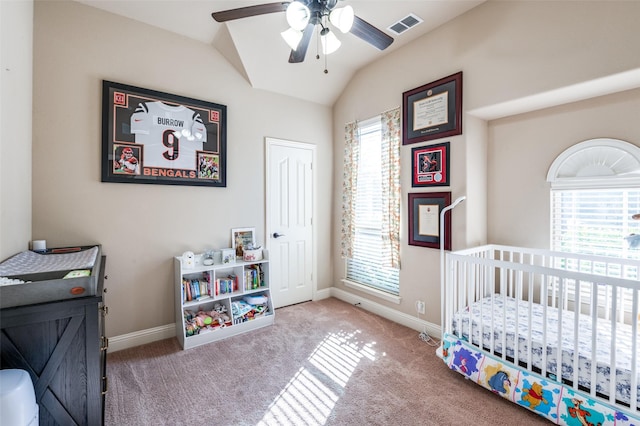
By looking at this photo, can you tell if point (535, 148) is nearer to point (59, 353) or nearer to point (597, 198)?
point (597, 198)

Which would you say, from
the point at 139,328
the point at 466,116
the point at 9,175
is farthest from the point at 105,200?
the point at 466,116

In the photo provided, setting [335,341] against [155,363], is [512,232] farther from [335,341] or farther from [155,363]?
[155,363]

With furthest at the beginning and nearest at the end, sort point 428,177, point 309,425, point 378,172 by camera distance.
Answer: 1. point 378,172
2. point 428,177
3. point 309,425

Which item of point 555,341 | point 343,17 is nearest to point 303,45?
point 343,17

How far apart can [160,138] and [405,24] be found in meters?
2.55

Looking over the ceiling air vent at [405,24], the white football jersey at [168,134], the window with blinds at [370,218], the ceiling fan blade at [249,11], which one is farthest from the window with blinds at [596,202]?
the white football jersey at [168,134]

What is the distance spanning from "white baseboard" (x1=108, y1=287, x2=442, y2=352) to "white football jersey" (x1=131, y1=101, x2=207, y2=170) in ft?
5.18

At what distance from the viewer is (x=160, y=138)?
107 inches

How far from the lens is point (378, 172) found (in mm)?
3426

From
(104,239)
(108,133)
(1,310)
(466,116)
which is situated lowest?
(1,310)

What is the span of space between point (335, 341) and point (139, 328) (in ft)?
6.08

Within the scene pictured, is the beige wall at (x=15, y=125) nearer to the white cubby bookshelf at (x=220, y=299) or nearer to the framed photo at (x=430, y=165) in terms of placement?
the white cubby bookshelf at (x=220, y=299)

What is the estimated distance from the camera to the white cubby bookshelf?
268cm

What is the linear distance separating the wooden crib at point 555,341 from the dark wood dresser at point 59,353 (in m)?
2.22
